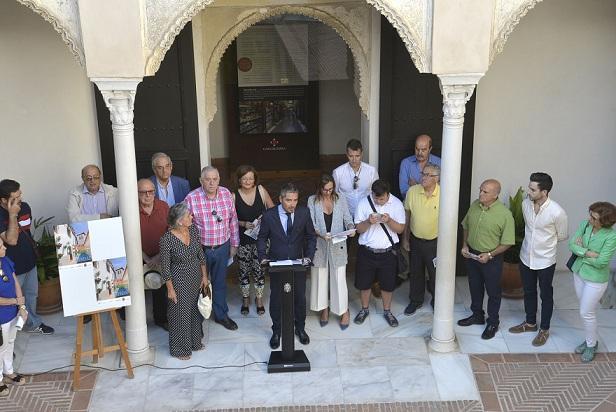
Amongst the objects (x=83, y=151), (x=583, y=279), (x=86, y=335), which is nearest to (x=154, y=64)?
(x=83, y=151)

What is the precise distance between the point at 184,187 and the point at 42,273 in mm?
1779

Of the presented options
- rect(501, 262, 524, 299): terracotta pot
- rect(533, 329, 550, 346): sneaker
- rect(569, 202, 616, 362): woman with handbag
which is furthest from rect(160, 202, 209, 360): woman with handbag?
rect(569, 202, 616, 362): woman with handbag

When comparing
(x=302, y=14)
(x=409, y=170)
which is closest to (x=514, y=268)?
(x=409, y=170)

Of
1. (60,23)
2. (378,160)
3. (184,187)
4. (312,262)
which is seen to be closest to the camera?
(60,23)

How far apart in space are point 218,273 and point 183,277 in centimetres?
72

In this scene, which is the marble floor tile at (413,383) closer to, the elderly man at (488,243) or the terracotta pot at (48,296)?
the elderly man at (488,243)

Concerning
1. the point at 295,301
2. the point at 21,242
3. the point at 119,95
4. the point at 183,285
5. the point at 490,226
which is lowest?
the point at 295,301

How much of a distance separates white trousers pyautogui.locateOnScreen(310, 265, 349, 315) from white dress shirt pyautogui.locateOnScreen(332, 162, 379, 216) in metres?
0.81

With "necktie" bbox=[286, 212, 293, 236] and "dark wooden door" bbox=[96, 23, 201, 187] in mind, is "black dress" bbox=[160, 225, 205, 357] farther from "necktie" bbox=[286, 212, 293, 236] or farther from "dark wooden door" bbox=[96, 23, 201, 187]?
"dark wooden door" bbox=[96, 23, 201, 187]

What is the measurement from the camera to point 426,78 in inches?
348

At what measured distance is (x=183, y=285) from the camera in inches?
291

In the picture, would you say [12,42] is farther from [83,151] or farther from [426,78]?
[426,78]

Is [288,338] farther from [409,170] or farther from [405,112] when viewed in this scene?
[405,112]

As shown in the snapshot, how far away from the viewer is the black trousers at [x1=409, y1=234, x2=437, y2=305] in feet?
26.9
